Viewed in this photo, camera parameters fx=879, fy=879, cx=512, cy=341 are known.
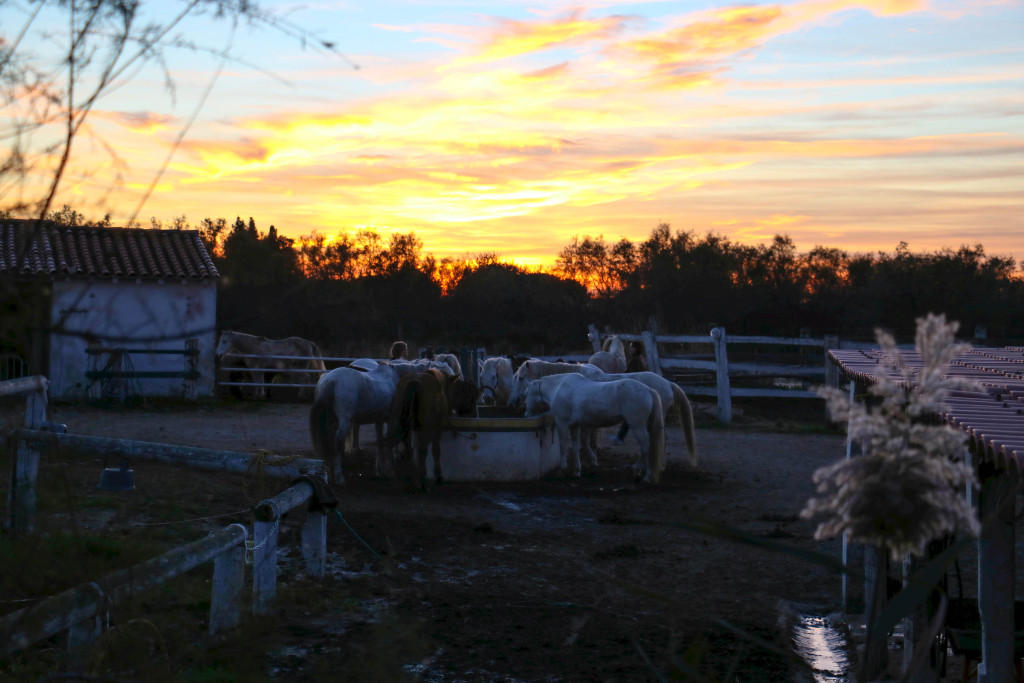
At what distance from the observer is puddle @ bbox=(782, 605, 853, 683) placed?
16.2ft

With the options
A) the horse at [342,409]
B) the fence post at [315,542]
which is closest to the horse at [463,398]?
the horse at [342,409]

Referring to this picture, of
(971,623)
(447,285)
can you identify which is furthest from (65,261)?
(447,285)

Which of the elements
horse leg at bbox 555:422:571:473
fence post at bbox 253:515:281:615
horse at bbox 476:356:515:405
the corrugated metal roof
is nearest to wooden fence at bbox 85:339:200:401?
horse at bbox 476:356:515:405

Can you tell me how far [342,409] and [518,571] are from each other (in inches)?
175

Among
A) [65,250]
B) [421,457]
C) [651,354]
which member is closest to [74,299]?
[65,250]

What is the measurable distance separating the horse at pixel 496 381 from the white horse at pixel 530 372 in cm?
122

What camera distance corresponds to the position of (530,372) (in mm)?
12594

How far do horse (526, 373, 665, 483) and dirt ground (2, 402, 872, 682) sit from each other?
0.41m

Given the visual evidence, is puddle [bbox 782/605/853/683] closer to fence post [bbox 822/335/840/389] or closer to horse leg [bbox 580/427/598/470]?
horse leg [bbox 580/427/598/470]

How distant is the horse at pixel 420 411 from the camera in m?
10.2

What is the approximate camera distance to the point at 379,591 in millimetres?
6090

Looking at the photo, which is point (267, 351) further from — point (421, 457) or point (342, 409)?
point (421, 457)

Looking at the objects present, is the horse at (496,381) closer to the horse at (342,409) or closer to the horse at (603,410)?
the horse at (603,410)

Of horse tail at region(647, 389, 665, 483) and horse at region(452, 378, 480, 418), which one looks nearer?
horse tail at region(647, 389, 665, 483)
